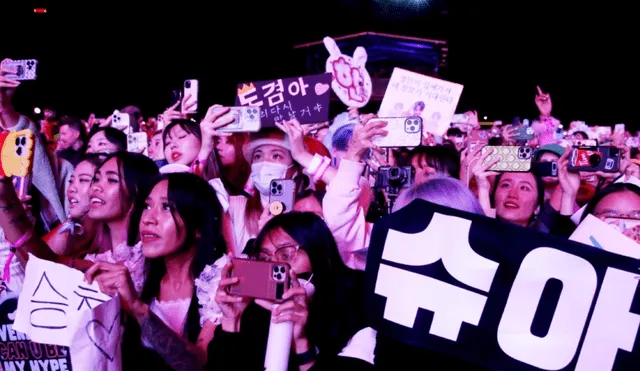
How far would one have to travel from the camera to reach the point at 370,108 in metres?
15.2

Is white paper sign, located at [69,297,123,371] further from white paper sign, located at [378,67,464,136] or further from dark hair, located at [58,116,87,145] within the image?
dark hair, located at [58,116,87,145]

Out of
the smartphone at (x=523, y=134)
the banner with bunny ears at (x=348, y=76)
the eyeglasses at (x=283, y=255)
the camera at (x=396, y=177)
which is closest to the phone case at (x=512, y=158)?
the camera at (x=396, y=177)

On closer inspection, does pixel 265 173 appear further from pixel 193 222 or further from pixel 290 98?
pixel 193 222

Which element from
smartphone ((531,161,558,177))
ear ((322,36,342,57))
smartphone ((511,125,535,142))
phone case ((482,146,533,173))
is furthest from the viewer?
smartphone ((511,125,535,142))

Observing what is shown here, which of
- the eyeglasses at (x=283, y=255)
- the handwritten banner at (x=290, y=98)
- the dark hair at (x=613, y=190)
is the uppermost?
the handwritten banner at (x=290, y=98)

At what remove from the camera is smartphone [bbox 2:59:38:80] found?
334cm

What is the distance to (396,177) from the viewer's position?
2854mm

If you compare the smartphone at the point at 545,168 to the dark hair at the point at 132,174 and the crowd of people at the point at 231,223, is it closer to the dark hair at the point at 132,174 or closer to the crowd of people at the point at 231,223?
the crowd of people at the point at 231,223

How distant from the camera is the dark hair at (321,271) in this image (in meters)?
2.28

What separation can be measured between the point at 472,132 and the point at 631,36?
8.31m

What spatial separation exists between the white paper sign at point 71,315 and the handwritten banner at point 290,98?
154 centimetres

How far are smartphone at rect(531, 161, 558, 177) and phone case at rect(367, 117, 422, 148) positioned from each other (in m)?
0.97

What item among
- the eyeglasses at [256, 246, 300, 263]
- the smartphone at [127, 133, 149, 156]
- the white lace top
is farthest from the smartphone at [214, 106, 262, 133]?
the smartphone at [127, 133, 149, 156]

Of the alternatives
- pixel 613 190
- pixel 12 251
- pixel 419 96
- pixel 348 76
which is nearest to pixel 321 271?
pixel 12 251
